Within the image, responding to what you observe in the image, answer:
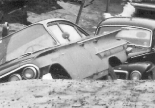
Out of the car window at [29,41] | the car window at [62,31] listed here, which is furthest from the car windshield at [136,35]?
the car window at [29,41]

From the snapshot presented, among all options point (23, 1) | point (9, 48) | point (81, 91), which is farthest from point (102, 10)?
point (81, 91)

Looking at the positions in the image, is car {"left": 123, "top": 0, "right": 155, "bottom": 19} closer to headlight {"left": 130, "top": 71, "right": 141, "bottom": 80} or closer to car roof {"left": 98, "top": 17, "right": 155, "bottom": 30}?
car roof {"left": 98, "top": 17, "right": 155, "bottom": 30}

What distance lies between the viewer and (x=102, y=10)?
18969 mm

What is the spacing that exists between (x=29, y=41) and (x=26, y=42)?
53 mm

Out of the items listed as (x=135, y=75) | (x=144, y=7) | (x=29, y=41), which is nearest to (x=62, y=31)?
(x=29, y=41)

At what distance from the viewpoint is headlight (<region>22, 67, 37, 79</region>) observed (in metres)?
5.63

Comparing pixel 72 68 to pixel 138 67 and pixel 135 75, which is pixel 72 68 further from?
pixel 138 67

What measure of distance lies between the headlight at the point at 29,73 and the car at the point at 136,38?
209 cm

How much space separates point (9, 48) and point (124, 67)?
85.7 inches

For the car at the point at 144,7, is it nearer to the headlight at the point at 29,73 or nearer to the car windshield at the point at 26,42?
the car windshield at the point at 26,42

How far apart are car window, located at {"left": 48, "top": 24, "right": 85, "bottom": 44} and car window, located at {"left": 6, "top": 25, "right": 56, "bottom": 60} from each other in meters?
0.13

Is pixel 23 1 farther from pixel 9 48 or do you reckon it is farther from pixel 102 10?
pixel 9 48

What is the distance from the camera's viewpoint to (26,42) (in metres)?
6.50

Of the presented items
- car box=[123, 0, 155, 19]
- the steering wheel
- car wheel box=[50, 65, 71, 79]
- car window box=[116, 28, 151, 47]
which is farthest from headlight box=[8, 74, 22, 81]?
car box=[123, 0, 155, 19]
